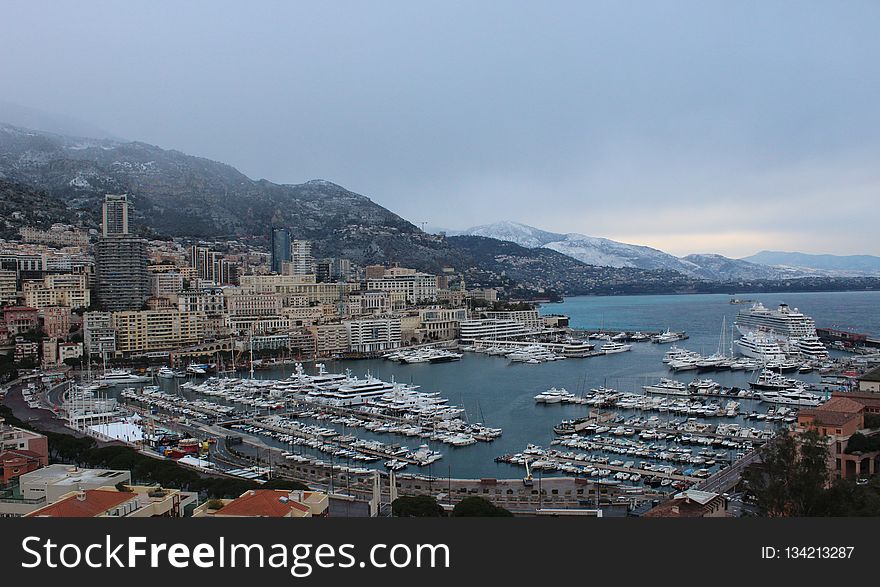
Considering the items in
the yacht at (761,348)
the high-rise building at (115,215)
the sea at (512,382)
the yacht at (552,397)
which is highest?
the high-rise building at (115,215)

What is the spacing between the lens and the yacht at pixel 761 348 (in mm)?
20969

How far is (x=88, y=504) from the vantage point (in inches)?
216

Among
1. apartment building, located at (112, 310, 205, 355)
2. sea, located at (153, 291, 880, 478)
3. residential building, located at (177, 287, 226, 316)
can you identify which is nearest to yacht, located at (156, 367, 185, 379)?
sea, located at (153, 291, 880, 478)

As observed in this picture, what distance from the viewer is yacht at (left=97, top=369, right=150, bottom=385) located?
62.4 ft

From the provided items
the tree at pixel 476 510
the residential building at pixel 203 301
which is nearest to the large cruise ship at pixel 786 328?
the tree at pixel 476 510

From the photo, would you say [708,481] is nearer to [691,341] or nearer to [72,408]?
[72,408]

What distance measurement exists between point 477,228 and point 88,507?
156 m

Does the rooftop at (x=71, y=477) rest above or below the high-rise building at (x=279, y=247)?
below

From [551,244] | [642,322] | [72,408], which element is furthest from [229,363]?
[551,244]

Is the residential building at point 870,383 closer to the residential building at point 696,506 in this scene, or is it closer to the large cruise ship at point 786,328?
the residential building at point 696,506

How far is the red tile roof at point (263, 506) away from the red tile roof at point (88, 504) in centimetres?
82

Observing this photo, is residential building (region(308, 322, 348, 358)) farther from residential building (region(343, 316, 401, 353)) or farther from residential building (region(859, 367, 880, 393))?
residential building (region(859, 367, 880, 393))

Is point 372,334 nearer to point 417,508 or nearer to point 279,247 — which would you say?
point 417,508

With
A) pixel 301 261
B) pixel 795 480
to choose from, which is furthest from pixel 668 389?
pixel 301 261
